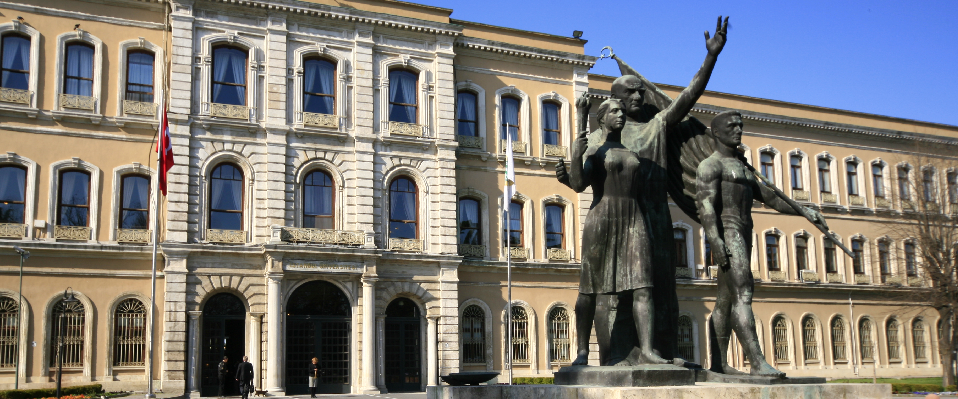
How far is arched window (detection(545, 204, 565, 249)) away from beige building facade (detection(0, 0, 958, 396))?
0.29 feet

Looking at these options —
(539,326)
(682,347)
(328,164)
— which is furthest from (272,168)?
(682,347)

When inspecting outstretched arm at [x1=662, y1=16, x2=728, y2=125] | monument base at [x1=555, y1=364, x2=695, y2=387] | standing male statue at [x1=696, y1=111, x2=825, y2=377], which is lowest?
monument base at [x1=555, y1=364, x2=695, y2=387]

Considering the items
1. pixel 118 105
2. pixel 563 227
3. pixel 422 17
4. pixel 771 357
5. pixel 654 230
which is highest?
pixel 422 17

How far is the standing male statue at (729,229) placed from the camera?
9000mm

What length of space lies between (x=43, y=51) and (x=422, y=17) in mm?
13210

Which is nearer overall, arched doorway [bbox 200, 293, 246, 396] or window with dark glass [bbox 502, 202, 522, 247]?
arched doorway [bbox 200, 293, 246, 396]

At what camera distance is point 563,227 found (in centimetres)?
3741

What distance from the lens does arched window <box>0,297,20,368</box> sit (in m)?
27.5

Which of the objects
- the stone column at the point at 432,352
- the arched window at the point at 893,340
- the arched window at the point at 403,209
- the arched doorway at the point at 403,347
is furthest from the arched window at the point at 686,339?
the arched window at the point at 403,209

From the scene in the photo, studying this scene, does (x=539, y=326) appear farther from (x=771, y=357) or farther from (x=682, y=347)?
(x=771, y=357)

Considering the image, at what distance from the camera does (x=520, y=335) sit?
35.2 metres

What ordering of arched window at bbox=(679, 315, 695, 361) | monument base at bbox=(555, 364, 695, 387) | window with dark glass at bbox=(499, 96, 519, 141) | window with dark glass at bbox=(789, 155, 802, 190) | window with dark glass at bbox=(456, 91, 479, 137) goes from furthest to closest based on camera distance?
window with dark glass at bbox=(789, 155, 802, 190) → arched window at bbox=(679, 315, 695, 361) → window with dark glass at bbox=(499, 96, 519, 141) → window with dark glass at bbox=(456, 91, 479, 137) → monument base at bbox=(555, 364, 695, 387)

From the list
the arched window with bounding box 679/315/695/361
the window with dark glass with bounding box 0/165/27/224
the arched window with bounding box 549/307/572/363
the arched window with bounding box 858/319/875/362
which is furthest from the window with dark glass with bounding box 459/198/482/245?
the arched window with bounding box 858/319/875/362

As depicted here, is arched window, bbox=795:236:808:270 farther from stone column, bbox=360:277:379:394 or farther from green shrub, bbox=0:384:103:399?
green shrub, bbox=0:384:103:399
